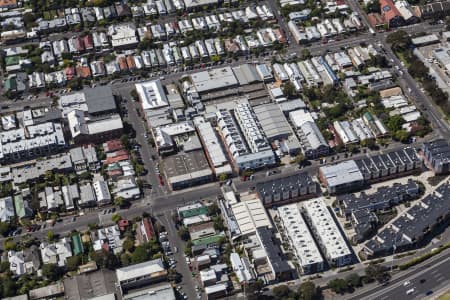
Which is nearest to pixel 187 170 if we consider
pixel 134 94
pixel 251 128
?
pixel 251 128

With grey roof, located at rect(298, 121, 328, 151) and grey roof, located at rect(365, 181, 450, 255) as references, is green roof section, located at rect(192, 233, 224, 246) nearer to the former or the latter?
grey roof, located at rect(365, 181, 450, 255)

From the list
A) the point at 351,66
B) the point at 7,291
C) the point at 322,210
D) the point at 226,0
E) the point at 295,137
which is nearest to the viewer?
the point at 7,291

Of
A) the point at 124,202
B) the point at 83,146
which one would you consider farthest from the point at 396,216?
the point at 83,146

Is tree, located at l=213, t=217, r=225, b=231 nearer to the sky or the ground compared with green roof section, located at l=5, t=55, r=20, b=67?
nearer to the ground

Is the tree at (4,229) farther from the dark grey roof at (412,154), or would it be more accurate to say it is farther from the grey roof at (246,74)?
the dark grey roof at (412,154)

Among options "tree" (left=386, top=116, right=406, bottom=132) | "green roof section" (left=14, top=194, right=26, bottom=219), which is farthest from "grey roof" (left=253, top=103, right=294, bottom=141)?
"green roof section" (left=14, top=194, right=26, bottom=219)

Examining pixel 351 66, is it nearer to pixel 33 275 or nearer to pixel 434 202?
pixel 434 202

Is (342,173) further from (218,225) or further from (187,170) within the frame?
(187,170)
